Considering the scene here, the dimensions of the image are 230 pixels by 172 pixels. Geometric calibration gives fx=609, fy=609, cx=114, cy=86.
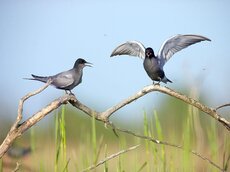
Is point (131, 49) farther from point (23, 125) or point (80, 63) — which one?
point (23, 125)

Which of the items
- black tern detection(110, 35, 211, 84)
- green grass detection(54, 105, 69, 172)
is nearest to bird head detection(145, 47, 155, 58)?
black tern detection(110, 35, 211, 84)

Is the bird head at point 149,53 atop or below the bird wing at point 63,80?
atop

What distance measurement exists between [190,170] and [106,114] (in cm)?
89

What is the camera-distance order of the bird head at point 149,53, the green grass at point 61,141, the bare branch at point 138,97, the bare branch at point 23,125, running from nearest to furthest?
the green grass at point 61,141 → the bare branch at point 23,125 → the bare branch at point 138,97 → the bird head at point 149,53

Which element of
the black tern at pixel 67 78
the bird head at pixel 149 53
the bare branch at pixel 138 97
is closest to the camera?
the bare branch at pixel 138 97

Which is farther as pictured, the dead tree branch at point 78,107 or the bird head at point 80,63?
the bird head at point 80,63

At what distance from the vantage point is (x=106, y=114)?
15.9 feet

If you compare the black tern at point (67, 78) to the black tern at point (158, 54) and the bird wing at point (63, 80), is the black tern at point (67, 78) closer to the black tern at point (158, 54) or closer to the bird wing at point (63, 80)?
the bird wing at point (63, 80)

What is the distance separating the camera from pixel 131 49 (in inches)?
287

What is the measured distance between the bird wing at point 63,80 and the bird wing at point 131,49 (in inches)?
36.8

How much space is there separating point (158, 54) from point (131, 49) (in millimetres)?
345

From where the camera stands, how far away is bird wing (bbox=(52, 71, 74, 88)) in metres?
6.32

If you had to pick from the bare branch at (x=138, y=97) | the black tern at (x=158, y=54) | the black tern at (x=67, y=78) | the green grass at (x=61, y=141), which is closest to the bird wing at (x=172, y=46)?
the black tern at (x=158, y=54)

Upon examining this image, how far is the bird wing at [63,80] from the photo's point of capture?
6.32m
